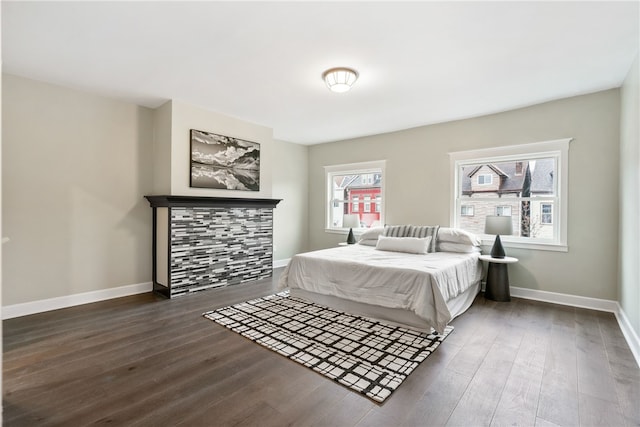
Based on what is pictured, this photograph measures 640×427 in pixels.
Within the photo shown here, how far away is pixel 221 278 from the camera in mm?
4691

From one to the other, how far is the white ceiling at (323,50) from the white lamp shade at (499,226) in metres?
1.45

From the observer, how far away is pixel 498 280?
13.6 ft

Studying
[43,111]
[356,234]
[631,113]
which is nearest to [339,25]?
[631,113]

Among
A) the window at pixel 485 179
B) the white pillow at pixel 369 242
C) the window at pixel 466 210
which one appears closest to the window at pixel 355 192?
the white pillow at pixel 369 242

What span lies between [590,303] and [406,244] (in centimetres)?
215

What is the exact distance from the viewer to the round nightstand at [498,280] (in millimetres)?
4113

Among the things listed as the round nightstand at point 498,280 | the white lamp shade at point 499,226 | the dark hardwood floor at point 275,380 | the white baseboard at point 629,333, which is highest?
the white lamp shade at point 499,226

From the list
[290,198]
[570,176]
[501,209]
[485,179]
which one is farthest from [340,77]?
[290,198]

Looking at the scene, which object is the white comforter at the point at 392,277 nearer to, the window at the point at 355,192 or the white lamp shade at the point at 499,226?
the white lamp shade at the point at 499,226

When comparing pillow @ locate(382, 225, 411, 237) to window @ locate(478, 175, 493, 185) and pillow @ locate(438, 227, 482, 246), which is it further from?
window @ locate(478, 175, 493, 185)

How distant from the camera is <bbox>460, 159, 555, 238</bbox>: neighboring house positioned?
167 inches

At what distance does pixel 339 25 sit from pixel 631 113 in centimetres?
286

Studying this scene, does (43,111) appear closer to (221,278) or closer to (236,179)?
(236,179)

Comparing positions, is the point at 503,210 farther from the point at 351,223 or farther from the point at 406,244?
the point at 351,223
